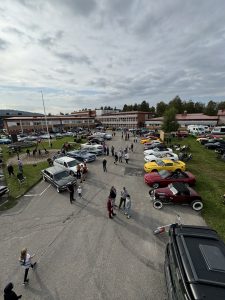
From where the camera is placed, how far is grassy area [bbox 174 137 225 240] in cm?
1036

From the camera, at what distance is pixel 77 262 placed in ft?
25.3

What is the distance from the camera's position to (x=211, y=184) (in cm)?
1530

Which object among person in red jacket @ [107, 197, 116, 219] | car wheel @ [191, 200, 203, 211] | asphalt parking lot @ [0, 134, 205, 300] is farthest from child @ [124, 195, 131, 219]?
car wheel @ [191, 200, 203, 211]

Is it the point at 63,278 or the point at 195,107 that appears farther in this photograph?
the point at 195,107

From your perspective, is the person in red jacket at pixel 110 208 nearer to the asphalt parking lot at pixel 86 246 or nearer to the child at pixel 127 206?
the asphalt parking lot at pixel 86 246

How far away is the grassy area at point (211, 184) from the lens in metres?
10.4

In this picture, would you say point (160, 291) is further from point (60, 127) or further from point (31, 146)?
point (60, 127)

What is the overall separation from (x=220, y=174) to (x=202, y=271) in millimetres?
15447

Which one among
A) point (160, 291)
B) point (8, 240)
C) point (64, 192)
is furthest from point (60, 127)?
point (160, 291)

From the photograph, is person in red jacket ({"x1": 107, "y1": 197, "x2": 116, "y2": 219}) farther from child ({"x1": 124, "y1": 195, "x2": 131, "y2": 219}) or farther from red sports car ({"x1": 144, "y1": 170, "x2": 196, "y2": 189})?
red sports car ({"x1": 144, "y1": 170, "x2": 196, "y2": 189})

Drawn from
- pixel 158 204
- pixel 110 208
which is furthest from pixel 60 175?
pixel 158 204

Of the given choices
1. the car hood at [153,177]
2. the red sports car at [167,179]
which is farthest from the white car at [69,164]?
the red sports car at [167,179]

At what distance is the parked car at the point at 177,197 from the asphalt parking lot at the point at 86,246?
0.44m

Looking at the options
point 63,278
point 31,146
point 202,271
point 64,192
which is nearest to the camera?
point 202,271
